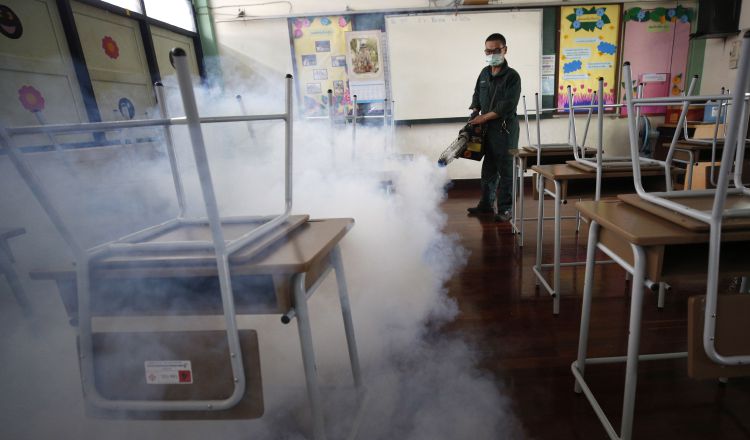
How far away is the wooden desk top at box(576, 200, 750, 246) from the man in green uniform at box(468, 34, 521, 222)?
2117 millimetres

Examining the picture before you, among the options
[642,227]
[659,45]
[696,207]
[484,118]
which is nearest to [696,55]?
[659,45]

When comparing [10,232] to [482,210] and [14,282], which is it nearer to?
[14,282]

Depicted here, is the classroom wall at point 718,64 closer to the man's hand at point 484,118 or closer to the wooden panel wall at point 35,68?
the man's hand at point 484,118

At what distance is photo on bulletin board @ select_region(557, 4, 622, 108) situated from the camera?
423 centimetres

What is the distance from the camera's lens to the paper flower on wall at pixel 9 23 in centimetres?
216

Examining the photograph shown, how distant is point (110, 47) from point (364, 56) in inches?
98.9

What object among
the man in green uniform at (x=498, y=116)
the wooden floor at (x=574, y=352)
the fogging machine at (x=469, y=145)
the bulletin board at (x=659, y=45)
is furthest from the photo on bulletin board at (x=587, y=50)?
the wooden floor at (x=574, y=352)

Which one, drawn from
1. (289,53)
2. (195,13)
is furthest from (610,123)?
(195,13)

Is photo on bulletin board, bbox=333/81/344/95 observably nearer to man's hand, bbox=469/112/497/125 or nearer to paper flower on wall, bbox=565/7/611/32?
man's hand, bbox=469/112/497/125

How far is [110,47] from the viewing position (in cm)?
301

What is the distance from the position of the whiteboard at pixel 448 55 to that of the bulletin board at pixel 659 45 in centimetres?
107

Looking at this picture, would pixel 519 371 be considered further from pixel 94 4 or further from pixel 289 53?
pixel 289 53

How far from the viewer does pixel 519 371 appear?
4.50 ft

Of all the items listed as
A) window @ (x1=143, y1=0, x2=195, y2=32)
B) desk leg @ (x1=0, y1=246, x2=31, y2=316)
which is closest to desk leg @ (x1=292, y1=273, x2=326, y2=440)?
desk leg @ (x1=0, y1=246, x2=31, y2=316)
